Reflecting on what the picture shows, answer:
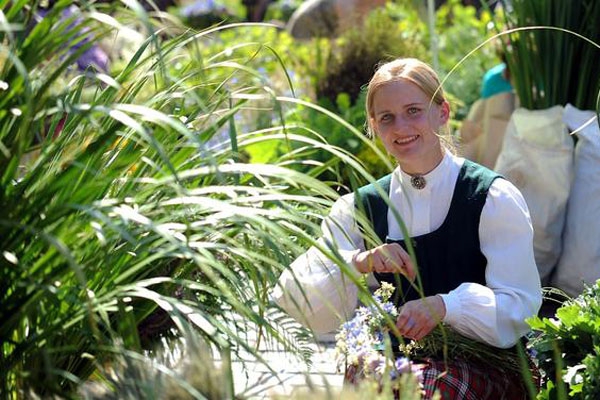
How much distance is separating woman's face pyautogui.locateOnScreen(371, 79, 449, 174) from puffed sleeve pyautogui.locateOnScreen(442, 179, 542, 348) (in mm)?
215

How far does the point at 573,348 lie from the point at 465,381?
0.26m

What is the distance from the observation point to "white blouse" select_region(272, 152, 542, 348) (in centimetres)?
260

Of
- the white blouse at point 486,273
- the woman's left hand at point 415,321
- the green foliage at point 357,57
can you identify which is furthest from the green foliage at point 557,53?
the woman's left hand at point 415,321

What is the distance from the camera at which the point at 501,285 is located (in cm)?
269

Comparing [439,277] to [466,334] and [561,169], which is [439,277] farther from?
[561,169]

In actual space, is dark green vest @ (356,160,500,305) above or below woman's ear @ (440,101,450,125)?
below

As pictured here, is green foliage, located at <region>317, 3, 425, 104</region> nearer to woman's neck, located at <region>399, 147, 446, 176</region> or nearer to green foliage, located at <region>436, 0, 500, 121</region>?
green foliage, located at <region>436, 0, 500, 121</region>

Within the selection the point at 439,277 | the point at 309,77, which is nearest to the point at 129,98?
the point at 439,277

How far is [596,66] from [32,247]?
3.32m

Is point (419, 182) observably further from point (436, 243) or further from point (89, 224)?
point (89, 224)

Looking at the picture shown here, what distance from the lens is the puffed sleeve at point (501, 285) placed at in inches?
102

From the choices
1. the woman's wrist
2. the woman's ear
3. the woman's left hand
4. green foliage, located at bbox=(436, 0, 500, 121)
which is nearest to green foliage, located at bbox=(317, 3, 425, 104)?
green foliage, located at bbox=(436, 0, 500, 121)

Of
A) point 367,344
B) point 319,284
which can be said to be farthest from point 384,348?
point 319,284

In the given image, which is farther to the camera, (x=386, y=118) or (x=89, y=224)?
(x=386, y=118)
